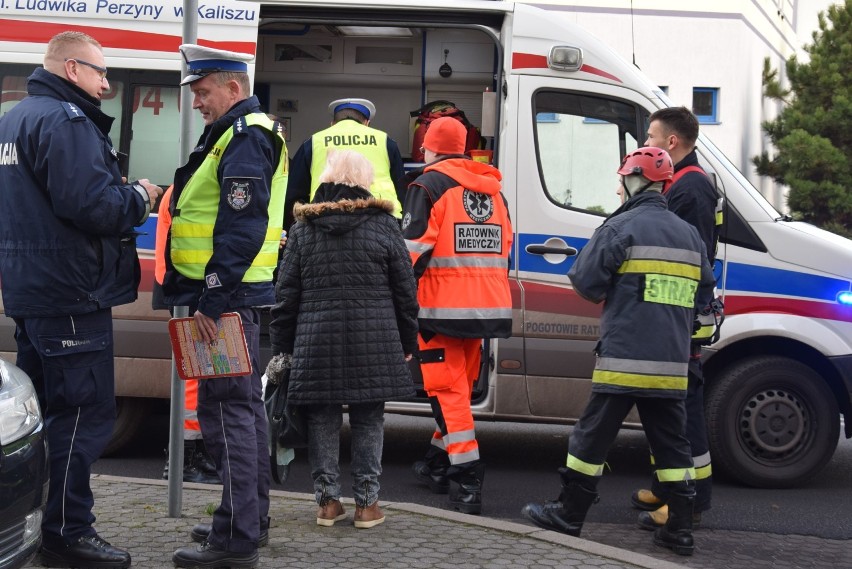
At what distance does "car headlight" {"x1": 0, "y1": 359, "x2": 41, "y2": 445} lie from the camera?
3850 mm

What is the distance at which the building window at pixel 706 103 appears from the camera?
23581 mm

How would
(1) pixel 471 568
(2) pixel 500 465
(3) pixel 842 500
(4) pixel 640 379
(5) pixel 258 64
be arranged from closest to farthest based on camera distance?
(1) pixel 471 568
(4) pixel 640 379
(3) pixel 842 500
(2) pixel 500 465
(5) pixel 258 64

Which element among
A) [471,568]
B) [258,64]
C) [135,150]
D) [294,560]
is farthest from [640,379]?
[258,64]

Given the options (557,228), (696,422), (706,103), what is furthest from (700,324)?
(706,103)

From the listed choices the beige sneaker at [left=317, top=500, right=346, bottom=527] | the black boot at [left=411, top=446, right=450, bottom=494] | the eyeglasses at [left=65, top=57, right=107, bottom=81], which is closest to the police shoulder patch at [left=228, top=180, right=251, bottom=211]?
the eyeglasses at [left=65, top=57, right=107, bottom=81]

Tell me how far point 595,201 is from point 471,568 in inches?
112

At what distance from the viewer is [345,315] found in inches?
210

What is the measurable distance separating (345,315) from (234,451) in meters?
0.90

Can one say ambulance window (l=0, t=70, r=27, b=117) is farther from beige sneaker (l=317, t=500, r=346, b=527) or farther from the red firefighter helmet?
the red firefighter helmet

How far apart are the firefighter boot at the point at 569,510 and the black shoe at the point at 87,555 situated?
188 cm

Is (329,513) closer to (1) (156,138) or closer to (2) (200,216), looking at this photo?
(2) (200,216)

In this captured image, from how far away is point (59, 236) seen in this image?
4.55 meters

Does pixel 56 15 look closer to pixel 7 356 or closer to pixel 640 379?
pixel 7 356

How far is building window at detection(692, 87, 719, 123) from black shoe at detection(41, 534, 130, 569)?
67.1 feet
